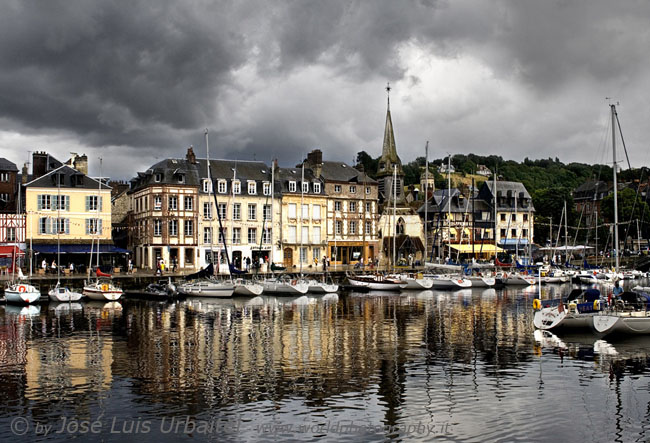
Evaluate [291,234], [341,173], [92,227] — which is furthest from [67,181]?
[341,173]

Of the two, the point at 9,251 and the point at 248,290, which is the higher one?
the point at 9,251

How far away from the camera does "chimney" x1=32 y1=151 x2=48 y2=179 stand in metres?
65.2

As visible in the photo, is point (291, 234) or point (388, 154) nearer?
point (291, 234)

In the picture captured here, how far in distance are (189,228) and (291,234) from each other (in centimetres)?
1193

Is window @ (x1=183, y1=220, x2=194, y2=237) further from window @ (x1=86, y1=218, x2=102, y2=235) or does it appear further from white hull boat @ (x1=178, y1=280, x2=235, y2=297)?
white hull boat @ (x1=178, y1=280, x2=235, y2=297)

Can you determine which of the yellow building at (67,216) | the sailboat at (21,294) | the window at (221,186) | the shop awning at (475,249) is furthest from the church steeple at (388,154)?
the sailboat at (21,294)

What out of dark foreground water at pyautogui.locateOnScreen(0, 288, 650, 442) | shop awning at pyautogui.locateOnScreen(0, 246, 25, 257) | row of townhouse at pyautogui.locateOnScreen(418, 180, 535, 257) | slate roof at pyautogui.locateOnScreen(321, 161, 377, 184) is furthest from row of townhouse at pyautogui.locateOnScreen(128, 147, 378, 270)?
dark foreground water at pyautogui.locateOnScreen(0, 288, 650, 442)

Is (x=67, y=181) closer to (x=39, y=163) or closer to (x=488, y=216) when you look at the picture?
(x=39, y=163)

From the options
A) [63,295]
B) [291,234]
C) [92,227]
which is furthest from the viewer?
[291,234]

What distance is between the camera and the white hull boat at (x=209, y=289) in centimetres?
5188

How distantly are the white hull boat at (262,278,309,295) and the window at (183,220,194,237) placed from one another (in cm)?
1561

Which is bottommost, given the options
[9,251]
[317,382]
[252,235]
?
[317,382]

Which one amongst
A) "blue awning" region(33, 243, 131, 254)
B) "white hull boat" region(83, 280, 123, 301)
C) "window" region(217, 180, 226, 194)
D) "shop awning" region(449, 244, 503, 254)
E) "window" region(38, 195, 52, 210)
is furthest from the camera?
"shop awning" region(449, 244, 503, 254)

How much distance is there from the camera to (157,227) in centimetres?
6638
